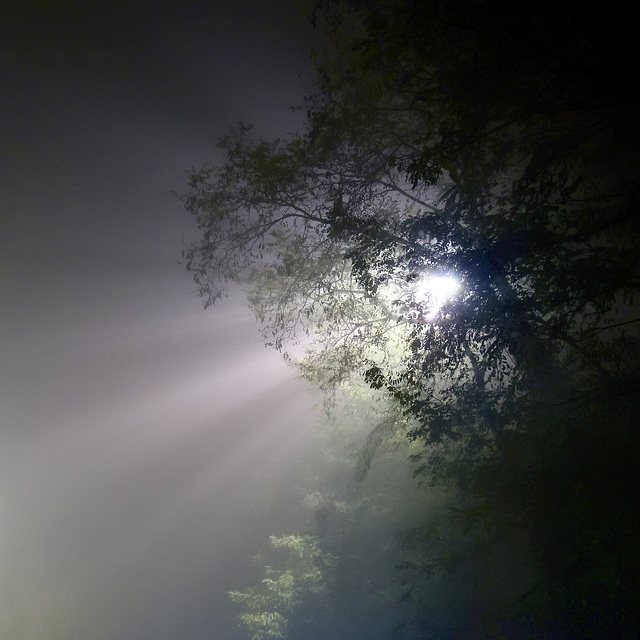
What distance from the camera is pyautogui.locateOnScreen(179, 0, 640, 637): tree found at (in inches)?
121

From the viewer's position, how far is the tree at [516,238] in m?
3.08

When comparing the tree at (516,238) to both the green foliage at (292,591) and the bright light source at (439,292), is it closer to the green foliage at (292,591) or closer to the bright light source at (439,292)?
the bright light source at (439,292)

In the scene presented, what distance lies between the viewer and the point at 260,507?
21344mm

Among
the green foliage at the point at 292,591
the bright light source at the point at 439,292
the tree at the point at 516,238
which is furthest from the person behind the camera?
the green foliage at the point at 292,591

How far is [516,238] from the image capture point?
10.9 feet

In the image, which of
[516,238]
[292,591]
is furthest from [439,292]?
[292,591]

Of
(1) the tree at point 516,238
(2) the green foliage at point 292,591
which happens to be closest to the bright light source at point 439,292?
(1) the tree at point 516,238

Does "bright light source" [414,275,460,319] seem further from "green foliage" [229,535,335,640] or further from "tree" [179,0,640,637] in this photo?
"green foliage" [229,535,335,640]

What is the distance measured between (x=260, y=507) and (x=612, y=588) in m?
20.8

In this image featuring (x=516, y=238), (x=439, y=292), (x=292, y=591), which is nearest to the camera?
(x=516, y=238)

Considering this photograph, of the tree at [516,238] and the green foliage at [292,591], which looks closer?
the tree at [516,238]

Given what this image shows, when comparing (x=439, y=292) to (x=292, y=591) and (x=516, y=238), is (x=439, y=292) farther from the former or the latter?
(x=292, y=591)

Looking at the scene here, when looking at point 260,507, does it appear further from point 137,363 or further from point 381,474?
point 137,363

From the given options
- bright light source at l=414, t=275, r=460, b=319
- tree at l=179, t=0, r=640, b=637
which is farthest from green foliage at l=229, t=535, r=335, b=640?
bright light source at l=414, t=275, r=460, b=319
